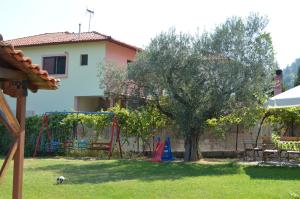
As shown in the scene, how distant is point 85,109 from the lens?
99.7 feet

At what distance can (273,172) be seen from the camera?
15.4 meters

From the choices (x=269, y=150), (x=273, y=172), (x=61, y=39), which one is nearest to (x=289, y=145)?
(x=269, y=150)

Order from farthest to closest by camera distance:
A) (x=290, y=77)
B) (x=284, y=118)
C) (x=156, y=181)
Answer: (x=290, y=77) → (x=284, y=118) → (x=156, y=181)

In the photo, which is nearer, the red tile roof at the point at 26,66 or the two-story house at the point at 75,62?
the red tile roof at the point at 26,66

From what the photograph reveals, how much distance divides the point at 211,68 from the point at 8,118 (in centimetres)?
Answer: 1299

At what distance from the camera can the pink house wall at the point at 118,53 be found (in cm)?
Answer: 2820

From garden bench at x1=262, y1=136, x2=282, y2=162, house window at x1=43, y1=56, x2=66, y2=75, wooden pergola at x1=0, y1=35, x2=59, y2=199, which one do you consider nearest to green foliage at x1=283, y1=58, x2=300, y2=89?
house window at x1=43, y1=56, x2=66, y2=75

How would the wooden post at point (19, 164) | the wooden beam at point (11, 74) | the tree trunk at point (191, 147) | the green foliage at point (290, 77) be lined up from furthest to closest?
the green foliage at point (290, 77), the tree trunk at point (191, 147), the wooden post at point (19, 164), the wooden beam at point (11, 74)

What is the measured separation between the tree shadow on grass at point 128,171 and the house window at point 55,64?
40.0 feet

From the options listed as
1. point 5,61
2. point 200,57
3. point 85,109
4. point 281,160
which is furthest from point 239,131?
point 5,61

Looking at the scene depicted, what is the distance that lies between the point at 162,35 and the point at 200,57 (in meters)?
1.76

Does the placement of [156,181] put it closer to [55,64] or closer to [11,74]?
[11,74]

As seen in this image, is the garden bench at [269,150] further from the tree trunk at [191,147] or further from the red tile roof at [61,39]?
the red tile roof at [61,39]

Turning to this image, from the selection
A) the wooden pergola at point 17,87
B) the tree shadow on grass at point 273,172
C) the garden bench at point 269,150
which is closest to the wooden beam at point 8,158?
the wooden pergola at point 17,87
